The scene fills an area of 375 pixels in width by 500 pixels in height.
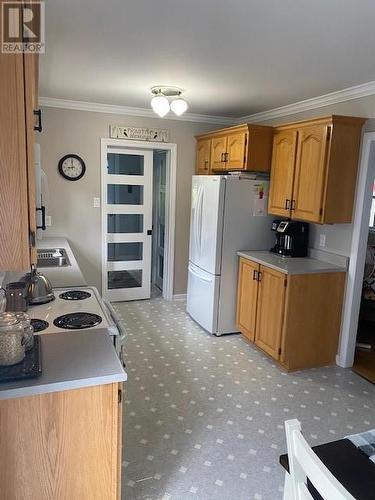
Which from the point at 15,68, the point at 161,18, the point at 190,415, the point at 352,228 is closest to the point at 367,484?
the point at 15,68

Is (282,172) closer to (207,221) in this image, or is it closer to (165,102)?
(207,221)

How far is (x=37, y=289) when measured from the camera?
91.0 inches

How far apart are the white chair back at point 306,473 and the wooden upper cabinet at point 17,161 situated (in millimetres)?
1012

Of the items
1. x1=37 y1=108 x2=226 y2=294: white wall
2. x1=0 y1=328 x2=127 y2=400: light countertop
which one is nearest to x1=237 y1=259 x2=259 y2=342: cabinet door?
x1=37 y1=108 x2=226 y2=294: white wall

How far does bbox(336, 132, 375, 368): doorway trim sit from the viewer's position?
10.6ft

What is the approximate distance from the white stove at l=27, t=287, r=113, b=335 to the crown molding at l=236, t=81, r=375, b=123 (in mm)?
2680

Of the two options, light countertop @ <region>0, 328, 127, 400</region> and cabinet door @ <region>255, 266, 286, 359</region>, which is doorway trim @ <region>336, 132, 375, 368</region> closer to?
cabinet door @ <region>255, 266, 286, 359</region>

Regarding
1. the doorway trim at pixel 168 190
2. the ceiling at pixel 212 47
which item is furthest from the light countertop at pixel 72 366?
the doorway trim at pixel 168 190

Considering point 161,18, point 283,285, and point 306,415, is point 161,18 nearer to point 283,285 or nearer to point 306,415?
point 283,285

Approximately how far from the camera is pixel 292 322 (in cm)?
334

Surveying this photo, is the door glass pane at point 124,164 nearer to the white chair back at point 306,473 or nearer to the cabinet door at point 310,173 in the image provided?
the cabinet door at point 310,173

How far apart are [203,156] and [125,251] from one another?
5.31 ft

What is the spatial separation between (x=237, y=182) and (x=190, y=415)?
2.27 meters

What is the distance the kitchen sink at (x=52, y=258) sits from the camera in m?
3.49
